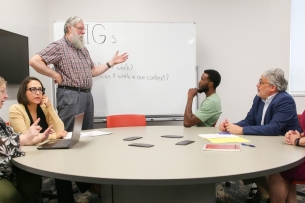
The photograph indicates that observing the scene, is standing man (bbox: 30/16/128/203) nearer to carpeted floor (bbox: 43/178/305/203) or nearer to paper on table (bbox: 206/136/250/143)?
carpeted floor (bbox: 43/178/305/203)

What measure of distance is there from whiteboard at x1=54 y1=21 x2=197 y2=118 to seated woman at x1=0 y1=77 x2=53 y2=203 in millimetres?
1794

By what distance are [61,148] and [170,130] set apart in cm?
101

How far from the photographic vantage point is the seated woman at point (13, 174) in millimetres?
1489

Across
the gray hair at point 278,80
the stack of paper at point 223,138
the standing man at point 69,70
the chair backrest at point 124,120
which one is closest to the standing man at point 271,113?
the gray hair at point 278,80

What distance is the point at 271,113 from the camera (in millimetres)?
2188

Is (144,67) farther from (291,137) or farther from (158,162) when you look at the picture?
(158,162)

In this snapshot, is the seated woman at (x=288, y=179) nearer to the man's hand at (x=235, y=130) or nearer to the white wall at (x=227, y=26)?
the man's hand at (x=235, y=130)

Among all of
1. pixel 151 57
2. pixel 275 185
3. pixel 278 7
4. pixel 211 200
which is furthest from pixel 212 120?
pixel 278 7

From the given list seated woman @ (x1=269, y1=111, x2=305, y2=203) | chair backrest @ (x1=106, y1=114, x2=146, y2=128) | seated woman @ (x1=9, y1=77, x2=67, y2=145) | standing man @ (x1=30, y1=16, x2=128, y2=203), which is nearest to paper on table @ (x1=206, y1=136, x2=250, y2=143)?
seated woman @ (x1=269, y1=111, x2=305, y2=203)

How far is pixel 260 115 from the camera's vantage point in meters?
2.36

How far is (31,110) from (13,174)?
2.33 ft

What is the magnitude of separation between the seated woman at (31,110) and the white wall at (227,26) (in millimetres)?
1685

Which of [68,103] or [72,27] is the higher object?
[72,27]

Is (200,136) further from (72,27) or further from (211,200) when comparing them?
(72,27)
